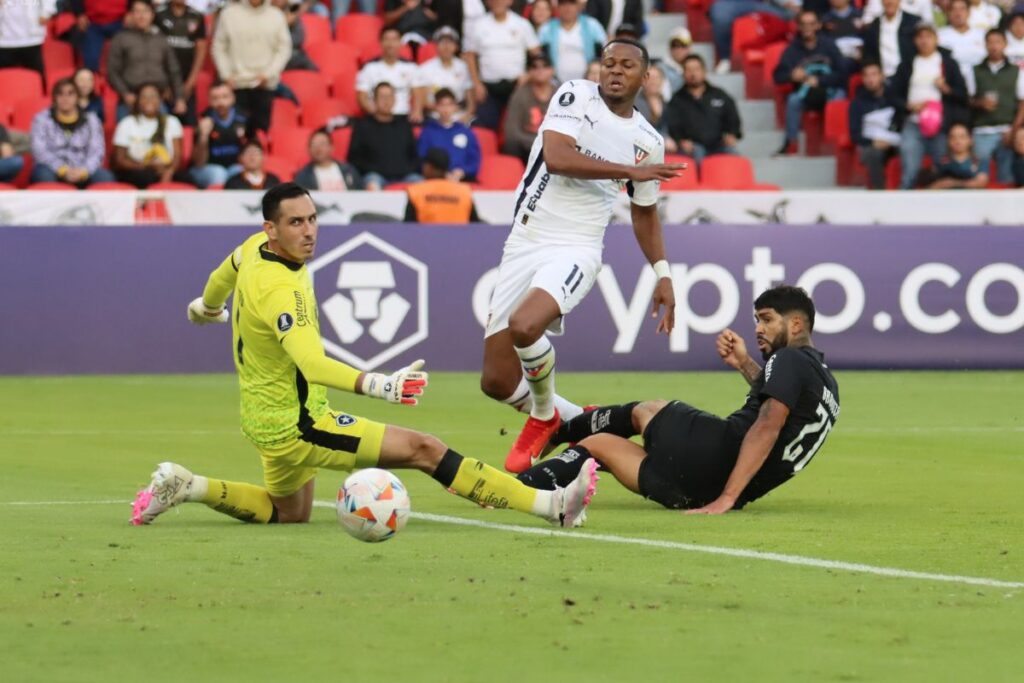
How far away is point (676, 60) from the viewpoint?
896 inches

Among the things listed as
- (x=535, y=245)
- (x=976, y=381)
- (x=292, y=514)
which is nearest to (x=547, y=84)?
(x=976, y=381)

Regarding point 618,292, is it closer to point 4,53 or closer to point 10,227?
point 10,227

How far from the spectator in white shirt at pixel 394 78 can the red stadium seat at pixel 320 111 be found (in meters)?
0.46

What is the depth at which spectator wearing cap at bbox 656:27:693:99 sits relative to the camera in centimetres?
2266

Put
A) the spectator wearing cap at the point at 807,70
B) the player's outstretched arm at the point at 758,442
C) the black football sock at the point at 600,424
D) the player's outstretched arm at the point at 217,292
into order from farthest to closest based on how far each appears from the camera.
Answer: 1. the spectator wearing cap at the point at 807,70
2. the black football sock at the point at 600,424
3. the player's outstretched arm at the point at 217,292
4. the player's outstretched arm at the point at 758,442

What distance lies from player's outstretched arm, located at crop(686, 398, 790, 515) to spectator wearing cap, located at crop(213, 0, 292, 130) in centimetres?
1257

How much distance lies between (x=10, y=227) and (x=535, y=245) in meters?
8.02

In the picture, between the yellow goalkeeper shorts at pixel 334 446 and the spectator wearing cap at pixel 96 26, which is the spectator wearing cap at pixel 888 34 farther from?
the yellow goalkeeper shorts at pixel 334 446

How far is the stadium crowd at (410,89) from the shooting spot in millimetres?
19281

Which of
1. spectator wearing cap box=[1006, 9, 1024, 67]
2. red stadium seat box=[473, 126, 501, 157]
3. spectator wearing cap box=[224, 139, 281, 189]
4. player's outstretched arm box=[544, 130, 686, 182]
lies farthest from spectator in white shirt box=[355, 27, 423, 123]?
player's outstretched arm box=[544, 130, 686, 182]

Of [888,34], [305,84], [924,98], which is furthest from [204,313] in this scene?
[888,34]

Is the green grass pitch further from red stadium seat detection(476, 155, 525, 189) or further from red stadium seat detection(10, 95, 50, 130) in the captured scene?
red stadium seat detection(476, 155, 525, 189)

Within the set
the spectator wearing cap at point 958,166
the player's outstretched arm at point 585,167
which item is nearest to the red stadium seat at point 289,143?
the spectator wearing cap at point 958,166

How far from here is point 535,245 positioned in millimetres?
10727
